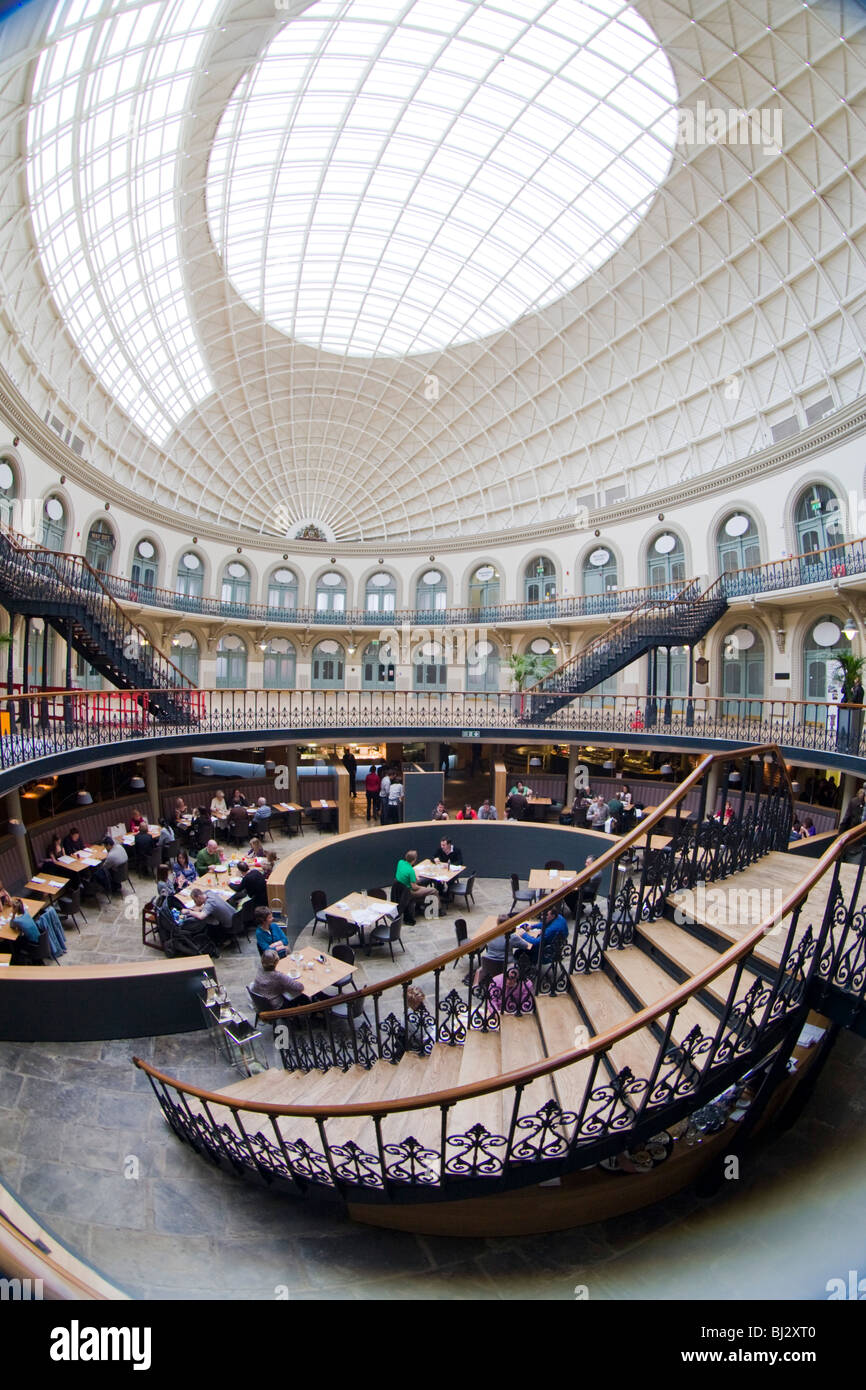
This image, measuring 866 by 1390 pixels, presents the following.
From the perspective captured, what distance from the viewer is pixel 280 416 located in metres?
34.2

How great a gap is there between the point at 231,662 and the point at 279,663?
274 centimetres

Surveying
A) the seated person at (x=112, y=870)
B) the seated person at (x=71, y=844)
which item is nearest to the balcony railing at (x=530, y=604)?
the seated person at (x=71, y=844)

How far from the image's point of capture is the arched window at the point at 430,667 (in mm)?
34094

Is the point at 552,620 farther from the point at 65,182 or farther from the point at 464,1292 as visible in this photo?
the point at 464,1292

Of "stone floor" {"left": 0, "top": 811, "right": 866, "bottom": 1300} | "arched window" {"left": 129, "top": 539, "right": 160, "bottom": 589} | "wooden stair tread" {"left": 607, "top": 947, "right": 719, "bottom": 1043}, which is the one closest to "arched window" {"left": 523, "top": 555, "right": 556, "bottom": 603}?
"arched window" {"left": 129, "top": 539, "right": 160, "bottom": 589}

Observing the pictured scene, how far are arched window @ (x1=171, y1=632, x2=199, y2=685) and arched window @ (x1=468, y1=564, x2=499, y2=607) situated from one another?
15.0m

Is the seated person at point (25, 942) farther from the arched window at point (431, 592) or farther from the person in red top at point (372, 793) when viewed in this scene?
the arched window at point (431, 592)

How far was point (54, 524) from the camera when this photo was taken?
22.0 m

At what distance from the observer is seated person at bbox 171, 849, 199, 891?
38.7 feet

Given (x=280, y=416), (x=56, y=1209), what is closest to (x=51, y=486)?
(x=280, y=416)

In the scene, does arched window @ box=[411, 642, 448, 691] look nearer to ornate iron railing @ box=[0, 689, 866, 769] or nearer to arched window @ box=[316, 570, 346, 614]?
arched window @ box=[316, 570, 346, 614]

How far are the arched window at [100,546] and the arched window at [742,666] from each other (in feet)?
83.6

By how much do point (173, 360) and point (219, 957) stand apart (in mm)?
27095
